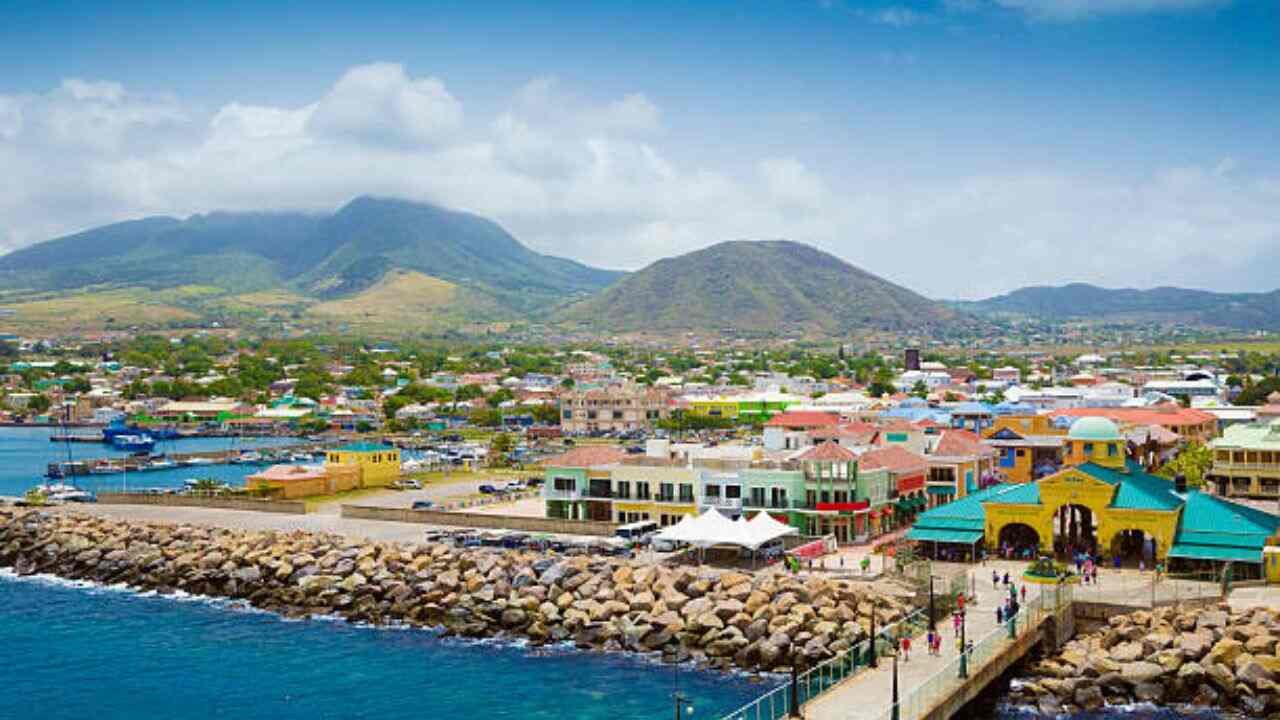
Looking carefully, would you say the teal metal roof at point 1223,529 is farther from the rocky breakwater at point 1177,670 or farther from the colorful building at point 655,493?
the colorful building at point 655,493

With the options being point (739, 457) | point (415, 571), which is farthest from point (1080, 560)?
point (415, 571)

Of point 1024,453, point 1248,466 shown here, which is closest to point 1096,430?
point 1248,466

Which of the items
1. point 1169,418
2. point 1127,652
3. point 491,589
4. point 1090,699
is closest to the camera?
point 1090,699

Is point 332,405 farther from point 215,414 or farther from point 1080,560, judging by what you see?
point 1080,560

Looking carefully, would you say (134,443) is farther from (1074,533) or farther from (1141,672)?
(1141,672)

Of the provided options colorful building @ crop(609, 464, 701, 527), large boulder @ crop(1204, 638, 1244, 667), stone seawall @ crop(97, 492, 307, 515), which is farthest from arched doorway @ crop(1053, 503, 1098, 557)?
stone seawall @ crop(97, 492, 307, 515)

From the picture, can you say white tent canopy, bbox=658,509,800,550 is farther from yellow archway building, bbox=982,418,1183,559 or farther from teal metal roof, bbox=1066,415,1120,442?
teal metal roof, bbox=1066,415,1120,442

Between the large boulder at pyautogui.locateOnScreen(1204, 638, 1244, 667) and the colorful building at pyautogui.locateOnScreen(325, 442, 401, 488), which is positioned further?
the colorful building at pyautogui.locateOnScreen(325, 442, 401, 488)
